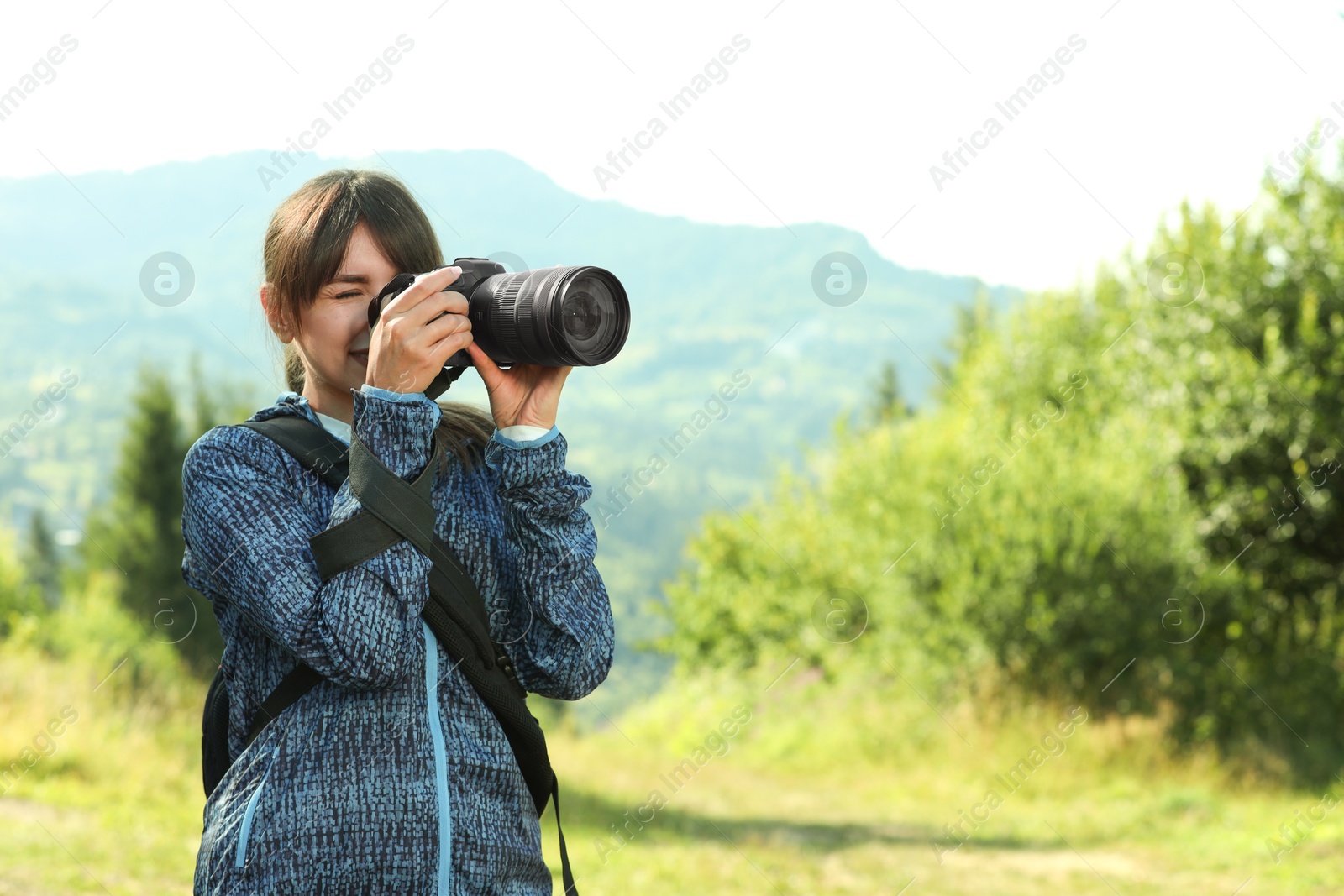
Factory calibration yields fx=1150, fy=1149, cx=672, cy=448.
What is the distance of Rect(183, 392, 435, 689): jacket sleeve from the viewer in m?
1.48

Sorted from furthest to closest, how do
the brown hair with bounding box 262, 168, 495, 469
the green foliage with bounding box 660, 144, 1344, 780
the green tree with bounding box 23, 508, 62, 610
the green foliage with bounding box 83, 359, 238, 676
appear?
the green tree with bounding box 23, 508, 62, 610
the green foliage with bounding box 83, 359, 238, 676
the green foliage with bounding box 660, 144, 1344, 780
the brown hair with bounding box 262, 168, 495, 469

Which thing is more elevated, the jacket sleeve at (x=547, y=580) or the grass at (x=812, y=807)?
the jacket sleeve at (x=547, y=580)

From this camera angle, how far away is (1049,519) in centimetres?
1232

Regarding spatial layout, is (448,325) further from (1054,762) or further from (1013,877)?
(1054,762)

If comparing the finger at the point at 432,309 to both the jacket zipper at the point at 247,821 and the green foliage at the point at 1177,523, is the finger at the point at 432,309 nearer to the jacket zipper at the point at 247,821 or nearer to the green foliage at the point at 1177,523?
the jacket zipper at the point at 247,821

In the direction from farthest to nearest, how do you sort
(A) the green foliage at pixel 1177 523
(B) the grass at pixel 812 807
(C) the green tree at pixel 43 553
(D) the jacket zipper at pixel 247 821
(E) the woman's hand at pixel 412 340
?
(C) the green tree at pixel 43 553, (A) the green foliage at pixel 1177 523, (B) the grass at pixel 812 807, (E) the woman's hand at pixel 412 340, (D) the jacket zipper at pixel 247 821

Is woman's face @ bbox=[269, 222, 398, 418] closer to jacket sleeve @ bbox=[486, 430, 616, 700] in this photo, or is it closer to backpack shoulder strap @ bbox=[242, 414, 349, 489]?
backpack shoulder strap @ bbox=[242, 414, 349, 489]

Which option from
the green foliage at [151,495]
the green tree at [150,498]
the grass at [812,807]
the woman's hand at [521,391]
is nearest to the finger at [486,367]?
the woman's hand at [521,391]

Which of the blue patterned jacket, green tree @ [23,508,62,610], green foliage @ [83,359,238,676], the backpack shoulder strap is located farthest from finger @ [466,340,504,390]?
green tree @ [23,508,62,610]

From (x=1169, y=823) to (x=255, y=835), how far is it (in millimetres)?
9637

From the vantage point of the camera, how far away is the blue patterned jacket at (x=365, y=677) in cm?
146

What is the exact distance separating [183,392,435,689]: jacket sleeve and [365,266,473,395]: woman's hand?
0.05 meters

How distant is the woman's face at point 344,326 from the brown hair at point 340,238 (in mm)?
14

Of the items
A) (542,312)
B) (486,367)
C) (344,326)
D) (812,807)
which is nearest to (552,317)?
(542,312)
